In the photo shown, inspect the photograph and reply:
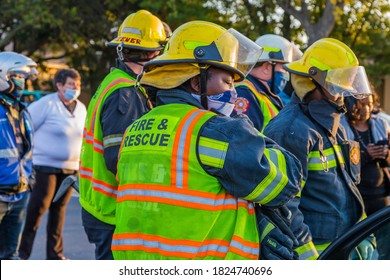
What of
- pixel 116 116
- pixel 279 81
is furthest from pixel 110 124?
pixel 279 81

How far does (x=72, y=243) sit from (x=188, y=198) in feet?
21.2

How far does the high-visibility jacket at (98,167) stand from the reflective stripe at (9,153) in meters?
1.79

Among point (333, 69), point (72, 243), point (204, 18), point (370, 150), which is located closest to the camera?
point (333, 69)

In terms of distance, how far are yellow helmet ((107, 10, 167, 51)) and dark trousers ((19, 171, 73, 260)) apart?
2984mm

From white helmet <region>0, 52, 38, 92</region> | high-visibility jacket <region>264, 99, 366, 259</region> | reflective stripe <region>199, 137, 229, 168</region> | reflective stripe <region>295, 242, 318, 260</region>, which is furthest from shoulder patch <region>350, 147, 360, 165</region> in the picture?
white helmet <region>0, 52, 38, 92</region>

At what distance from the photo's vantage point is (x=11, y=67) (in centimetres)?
654

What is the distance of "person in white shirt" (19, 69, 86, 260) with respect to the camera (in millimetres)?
7547

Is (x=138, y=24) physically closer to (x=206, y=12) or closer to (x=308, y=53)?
(x=308, y=53)

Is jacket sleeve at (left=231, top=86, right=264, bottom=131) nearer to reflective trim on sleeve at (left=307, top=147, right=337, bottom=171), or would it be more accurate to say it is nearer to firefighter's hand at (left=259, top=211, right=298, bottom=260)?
reflective trim on sleeve at (left=307, top=147, right=337, bottom=171)

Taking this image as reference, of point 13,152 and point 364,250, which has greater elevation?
point 364,250

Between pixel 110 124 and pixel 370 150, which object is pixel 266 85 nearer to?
pixel 370 150

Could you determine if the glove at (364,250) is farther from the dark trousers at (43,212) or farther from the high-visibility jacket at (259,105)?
the dark trousers at (43,212)
